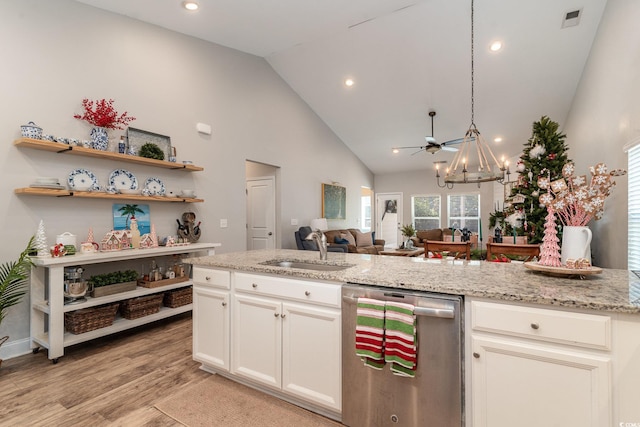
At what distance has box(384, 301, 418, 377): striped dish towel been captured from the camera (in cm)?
148

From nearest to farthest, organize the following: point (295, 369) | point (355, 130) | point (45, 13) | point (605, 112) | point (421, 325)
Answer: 1. point (421, 325)
2. point (295, 369)
3. point (45, 13)
4. point (605, 112)
5. point (355, 130)

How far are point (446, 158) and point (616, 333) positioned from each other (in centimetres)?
762

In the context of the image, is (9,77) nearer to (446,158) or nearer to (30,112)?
(30,112)

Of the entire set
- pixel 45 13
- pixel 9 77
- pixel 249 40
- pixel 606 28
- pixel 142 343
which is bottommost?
pixel 142 343

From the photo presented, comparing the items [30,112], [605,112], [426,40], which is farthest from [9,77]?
[605,112]

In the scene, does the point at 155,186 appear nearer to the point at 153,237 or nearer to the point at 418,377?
the point at 153,237

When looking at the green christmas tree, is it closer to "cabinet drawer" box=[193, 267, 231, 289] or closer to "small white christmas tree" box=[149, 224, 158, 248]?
"cabinet drawer" box=[193, 267, 231, 289]

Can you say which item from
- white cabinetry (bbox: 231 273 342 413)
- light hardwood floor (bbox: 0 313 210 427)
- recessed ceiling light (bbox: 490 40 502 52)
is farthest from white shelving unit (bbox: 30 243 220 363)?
recessed ceiling light (bbox: 490 40 502 52)

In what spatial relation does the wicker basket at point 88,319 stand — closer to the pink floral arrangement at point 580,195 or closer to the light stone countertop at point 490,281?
the light stone countertop at point 490,281

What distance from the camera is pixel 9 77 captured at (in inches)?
105

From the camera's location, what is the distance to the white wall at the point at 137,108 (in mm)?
2715

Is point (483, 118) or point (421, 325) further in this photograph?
point (483, 118)

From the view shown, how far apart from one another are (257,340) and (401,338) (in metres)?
1.02

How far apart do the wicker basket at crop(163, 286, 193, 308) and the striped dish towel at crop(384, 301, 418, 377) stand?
2.88 metres
